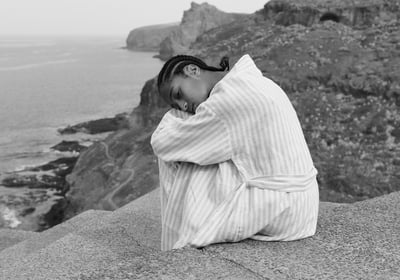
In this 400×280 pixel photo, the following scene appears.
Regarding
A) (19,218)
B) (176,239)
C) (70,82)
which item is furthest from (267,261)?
(70,82)

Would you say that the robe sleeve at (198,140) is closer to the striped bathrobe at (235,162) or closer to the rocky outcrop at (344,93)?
the striped bathrobe at (235,162)

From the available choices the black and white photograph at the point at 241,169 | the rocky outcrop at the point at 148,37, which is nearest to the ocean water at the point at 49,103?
the black and white photograph at the point at 241,169

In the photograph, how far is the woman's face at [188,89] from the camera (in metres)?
3.91

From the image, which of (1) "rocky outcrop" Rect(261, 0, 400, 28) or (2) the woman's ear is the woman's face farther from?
(1) "rocky outcrop" Rect(261, 0, 400, 28)

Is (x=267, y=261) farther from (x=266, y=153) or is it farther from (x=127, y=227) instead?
(x=127, y=227)

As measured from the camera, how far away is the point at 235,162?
12.4ft

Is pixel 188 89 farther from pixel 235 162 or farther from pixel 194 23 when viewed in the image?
pixel 194 23

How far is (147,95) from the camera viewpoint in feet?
85.9

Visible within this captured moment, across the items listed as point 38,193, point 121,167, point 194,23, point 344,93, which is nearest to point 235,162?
point 344,93

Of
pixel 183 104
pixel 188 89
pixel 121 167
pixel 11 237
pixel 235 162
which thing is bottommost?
pixel 121 167

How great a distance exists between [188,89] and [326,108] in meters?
12.9

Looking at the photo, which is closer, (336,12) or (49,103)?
(336,12)

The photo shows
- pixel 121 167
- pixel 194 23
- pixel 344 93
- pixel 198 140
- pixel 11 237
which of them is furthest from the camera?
pixel 194 23

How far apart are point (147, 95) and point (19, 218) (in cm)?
917
